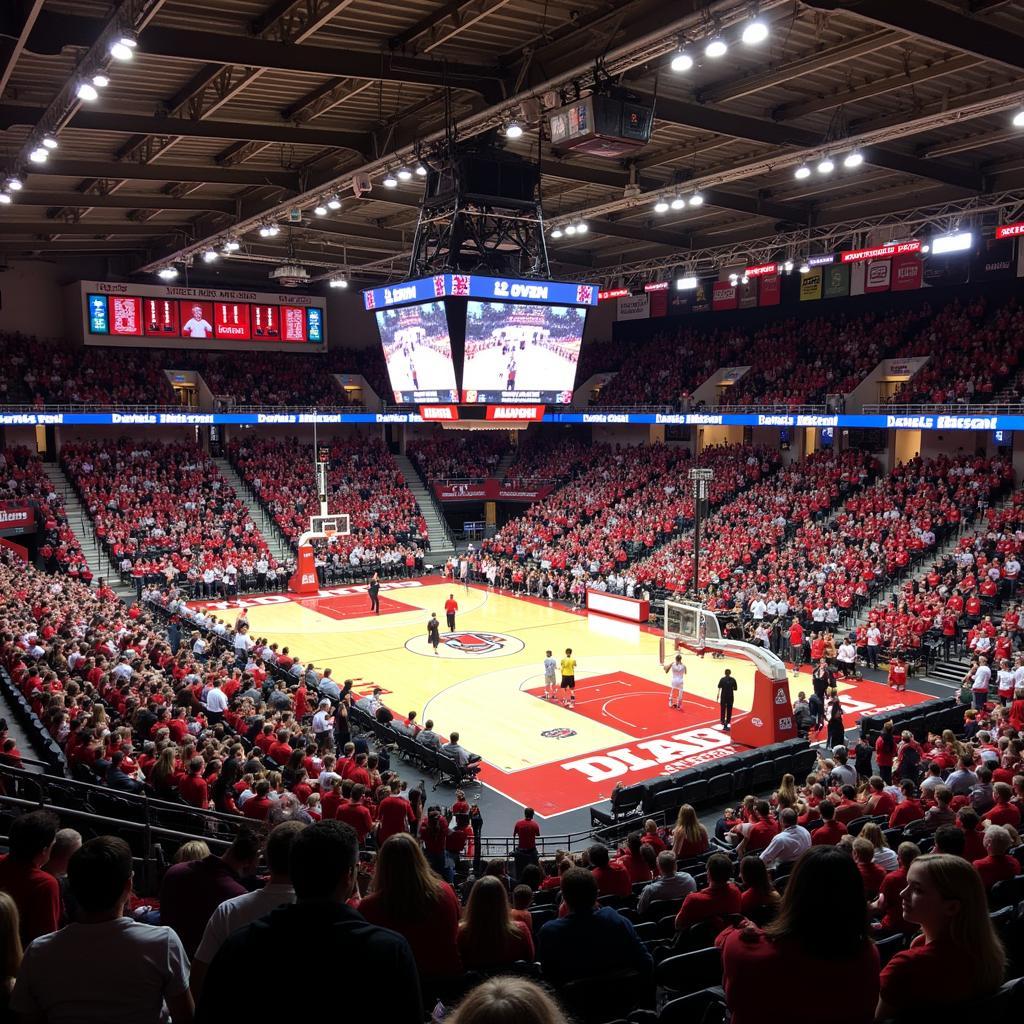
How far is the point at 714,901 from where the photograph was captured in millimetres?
5867

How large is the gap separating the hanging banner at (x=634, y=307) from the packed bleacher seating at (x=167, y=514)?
2054 cm

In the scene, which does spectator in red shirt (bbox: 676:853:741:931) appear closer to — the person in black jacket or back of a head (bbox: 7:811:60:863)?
back of a head (bbox: 7:811:60:863)

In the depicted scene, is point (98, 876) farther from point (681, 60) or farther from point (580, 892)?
point (681, 60)

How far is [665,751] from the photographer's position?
54.9ft

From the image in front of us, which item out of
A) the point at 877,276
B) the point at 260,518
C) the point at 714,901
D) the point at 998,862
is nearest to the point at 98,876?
the point at 714,901

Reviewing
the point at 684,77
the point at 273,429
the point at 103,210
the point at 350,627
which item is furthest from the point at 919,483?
the point at 273,429

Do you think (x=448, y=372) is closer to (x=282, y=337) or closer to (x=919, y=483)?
(x=919, y=483)

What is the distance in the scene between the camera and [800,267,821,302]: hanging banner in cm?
3584

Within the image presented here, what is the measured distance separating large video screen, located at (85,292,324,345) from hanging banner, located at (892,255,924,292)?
24824 millimetres

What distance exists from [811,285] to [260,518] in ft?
78.9

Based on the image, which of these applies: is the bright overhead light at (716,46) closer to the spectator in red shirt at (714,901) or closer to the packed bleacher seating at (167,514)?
the spectator in red shirt at (714,901)

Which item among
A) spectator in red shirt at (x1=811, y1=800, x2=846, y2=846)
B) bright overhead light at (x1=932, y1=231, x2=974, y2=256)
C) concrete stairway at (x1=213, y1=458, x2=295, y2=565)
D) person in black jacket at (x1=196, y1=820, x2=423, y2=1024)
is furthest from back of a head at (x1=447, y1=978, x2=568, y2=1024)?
concrete stairway at (x1=213, y1=458, x2=295, y2=565)

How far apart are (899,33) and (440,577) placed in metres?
25.4

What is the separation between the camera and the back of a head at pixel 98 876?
308cm
